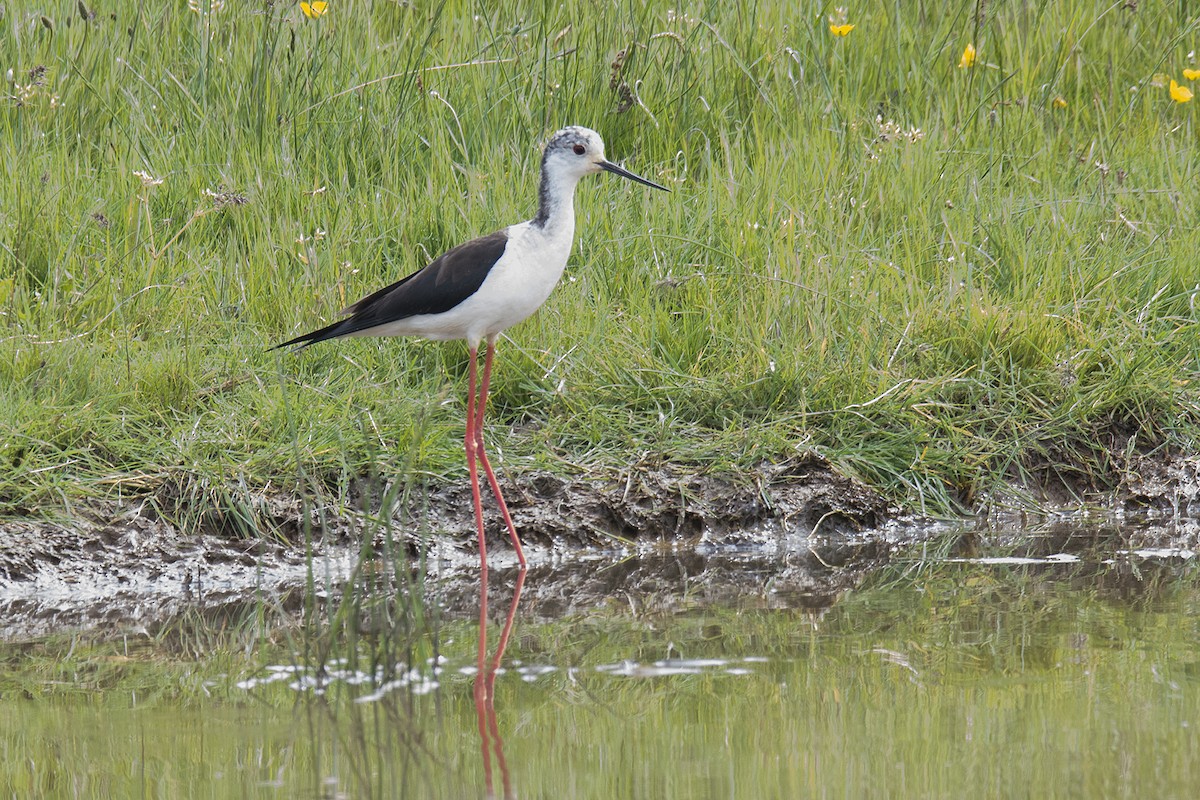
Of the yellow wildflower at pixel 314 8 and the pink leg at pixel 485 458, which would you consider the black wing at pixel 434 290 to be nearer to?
the pink leg at pixel 485 458

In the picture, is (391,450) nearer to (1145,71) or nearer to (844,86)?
(844,86)

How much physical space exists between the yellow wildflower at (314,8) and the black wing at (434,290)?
197 centimetres

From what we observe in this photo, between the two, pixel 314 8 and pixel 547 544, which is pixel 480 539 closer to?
pixel 547 544

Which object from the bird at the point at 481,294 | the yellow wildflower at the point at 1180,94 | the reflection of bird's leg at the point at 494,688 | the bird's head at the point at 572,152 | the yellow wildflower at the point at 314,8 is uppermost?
the yellow wildflower at the point at 314,8

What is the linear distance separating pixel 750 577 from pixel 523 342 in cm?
119

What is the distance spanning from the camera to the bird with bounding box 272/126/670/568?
4078 millimetres

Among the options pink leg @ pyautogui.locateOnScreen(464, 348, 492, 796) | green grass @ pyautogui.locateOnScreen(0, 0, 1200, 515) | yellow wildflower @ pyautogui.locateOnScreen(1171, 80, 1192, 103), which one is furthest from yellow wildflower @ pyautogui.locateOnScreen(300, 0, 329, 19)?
yellow wildflower @ pyautogui.locateOnScreen(1171, 80, 1192, 103)

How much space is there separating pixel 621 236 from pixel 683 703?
99.5 inches

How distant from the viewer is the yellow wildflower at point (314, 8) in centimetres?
570

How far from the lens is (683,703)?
114 inches

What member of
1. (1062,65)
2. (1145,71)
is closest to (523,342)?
(1062,65)

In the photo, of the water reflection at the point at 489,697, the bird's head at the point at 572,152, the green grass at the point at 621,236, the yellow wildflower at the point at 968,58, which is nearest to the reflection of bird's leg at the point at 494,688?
the water reflection at the point at 489,697

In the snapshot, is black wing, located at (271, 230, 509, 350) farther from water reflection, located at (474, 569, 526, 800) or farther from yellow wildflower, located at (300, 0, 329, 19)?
yellow wildflower, located at (300, 0, 329, 19)

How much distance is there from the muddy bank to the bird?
185 millimetres
